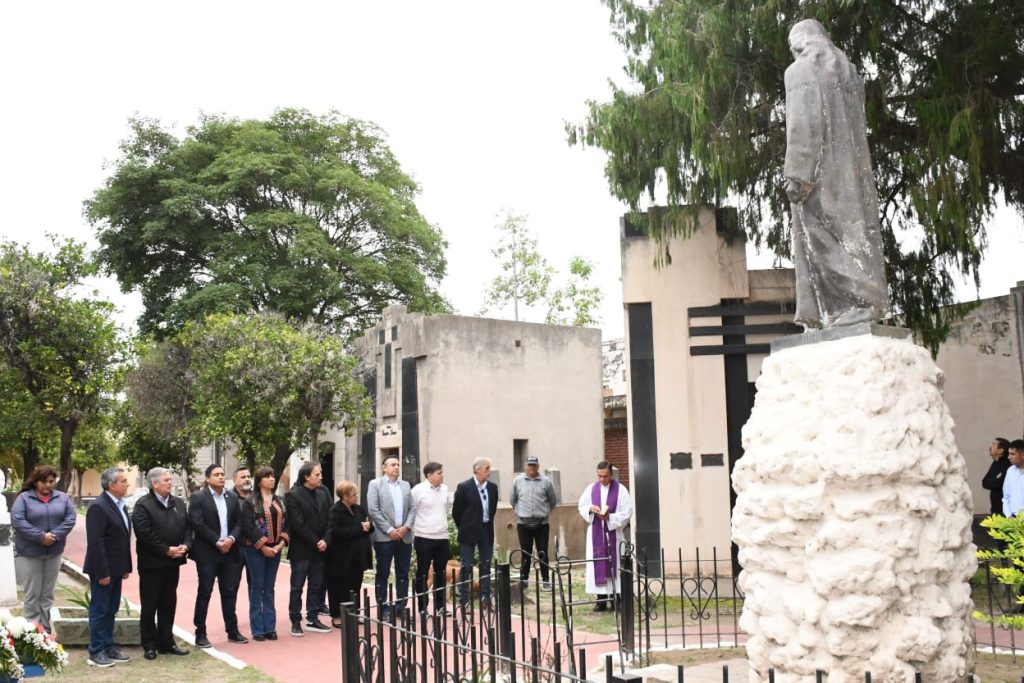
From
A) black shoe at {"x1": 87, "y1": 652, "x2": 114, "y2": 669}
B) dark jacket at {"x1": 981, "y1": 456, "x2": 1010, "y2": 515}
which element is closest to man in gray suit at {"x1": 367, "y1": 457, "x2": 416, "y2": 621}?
black shoe at {"x1": 87, "y1": 652, "x2": 114, "y2": 669}

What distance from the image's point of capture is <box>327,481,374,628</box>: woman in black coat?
11.1 metres

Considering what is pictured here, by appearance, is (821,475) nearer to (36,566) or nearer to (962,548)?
(962,548)

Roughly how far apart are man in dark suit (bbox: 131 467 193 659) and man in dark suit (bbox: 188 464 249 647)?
332mm

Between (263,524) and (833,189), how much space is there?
22.9 ft

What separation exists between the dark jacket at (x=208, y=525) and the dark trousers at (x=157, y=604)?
44 cm

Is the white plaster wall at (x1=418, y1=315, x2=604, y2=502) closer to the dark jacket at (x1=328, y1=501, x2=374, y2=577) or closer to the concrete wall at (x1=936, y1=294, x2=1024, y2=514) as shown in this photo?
the concrete wall at (x1=936, y1=294, x2=1024, y2=514)

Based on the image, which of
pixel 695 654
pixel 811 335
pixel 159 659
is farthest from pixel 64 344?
pixel 811 335

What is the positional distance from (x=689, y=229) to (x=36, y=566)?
860 cm

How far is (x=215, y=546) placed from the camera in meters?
10.1

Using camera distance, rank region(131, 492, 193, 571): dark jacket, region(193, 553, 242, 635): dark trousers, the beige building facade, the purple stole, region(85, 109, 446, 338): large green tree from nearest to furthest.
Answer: region(131, 492, 193, 571): dark jacket, region(193, 553, 242, 635): dark trousers, the purple stole, the beige building facade, region(85, 109, 446, 338): large green tree

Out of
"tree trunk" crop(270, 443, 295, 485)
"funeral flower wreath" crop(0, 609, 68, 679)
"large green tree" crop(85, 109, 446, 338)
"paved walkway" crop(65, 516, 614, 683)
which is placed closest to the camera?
"funeral flower wreath" crop(0, 609, 68, 679)

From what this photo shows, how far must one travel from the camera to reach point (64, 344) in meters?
18.5

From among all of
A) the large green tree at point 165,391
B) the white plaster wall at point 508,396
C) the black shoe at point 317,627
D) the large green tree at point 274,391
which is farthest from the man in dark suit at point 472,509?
the large green tree at point 165,391

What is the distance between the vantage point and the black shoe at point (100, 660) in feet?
29.7
